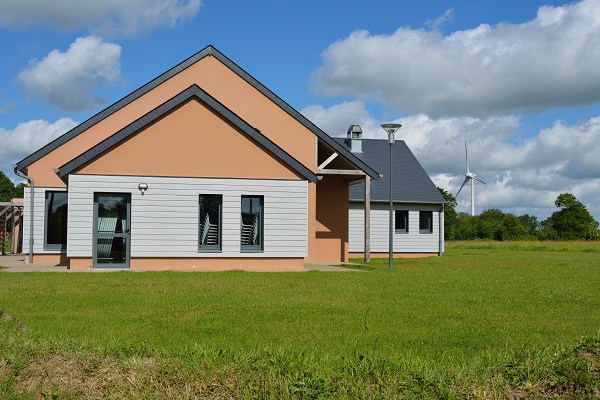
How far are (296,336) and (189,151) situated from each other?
12.1m

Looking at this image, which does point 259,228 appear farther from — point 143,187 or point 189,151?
point 143,187

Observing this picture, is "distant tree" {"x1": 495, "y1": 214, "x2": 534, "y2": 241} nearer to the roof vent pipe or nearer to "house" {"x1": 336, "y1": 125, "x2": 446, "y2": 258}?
"house" {"x1": 336, "y1": 125, "x2": 446, "y2": 258}

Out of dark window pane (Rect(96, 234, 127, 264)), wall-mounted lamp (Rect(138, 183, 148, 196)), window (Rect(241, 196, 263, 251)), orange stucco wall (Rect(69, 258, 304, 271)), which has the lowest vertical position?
orange stucco wall (Rect(69, 258, 304, 271))

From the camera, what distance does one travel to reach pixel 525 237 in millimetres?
76500

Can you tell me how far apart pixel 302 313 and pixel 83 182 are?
10.8m

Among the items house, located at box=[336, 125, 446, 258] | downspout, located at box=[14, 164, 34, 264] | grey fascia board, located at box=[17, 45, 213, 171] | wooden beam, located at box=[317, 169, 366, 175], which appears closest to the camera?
downspout, located at box=[14, 164, 34, 264]

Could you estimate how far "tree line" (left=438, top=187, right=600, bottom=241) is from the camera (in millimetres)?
79562

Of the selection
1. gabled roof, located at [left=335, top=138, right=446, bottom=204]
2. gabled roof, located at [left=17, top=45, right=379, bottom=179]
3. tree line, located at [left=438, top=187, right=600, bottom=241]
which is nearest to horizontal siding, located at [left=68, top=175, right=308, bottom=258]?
gabled roof, located at [left=17, top=45, right=379, bottom=179]

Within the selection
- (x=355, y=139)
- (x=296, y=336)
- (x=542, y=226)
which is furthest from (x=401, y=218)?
(x=542, y=226)

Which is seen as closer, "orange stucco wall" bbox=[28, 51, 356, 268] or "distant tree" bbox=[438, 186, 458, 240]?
"orange stucco wall" bbox=[28, 51, 356, 268]

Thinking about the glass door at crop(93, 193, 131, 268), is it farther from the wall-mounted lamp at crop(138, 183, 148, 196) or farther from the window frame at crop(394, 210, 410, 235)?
the window frame at crop(394, 210, 410, 235)

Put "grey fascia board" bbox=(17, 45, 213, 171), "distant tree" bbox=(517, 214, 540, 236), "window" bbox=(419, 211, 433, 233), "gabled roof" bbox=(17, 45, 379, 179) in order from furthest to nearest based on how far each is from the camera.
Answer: "distant tree" bbox=(517, 214, 540, 236) → "window" bbox=(419, 211, 433, 233) → "gabled roof" bbox=(17, 45, 379, 179) → "grey fascia board" bbox=(17, 45, 213, 171)

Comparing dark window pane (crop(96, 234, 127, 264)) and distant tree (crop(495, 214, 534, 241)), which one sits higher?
distant tree (crop(495, 214, 534, 241))

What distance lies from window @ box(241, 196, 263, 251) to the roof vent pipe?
597 inches
